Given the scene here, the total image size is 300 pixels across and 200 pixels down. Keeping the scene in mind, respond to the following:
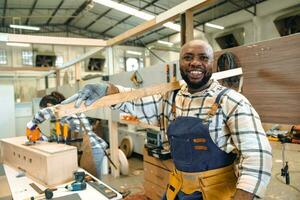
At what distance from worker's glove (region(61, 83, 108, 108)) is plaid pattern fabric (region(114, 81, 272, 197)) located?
377mm

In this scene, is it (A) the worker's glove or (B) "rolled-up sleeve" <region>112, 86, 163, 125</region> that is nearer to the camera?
(A) the worker's glove

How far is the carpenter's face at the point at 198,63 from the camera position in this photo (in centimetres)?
108

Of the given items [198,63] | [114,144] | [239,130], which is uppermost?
[198,63]

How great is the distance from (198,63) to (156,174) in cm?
198

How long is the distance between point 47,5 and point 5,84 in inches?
139

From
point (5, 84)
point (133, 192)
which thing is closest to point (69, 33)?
point (5, 84)

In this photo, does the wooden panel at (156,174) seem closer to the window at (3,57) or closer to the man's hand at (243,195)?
the man's hand at (243,195)

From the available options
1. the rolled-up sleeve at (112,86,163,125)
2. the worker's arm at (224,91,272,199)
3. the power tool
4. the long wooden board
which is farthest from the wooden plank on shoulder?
the power tool

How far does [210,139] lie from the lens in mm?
1003

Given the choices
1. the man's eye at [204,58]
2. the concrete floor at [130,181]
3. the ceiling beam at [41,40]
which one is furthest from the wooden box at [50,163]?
the concrete floor at [130,181]

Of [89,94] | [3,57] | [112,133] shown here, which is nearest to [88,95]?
[89,94]

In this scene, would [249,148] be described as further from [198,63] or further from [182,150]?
[198,63]

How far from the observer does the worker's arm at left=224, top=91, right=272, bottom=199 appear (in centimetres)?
89

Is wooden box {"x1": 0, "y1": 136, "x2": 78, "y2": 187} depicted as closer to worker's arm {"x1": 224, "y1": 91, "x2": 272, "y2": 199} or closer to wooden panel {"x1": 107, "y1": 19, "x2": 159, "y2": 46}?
wooden panel {"x1": 107, "y1": 19, "x2": 159, "y2": 46}
